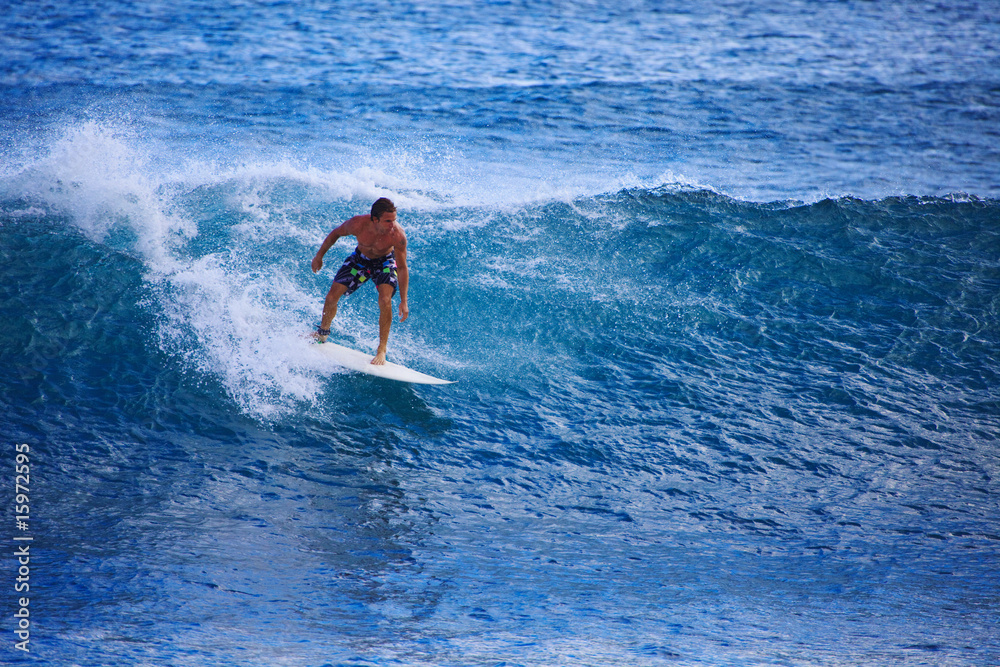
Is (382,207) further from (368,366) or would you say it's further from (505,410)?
(505,410)

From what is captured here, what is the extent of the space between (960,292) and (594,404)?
5.07m

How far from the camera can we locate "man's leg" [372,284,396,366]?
677cm

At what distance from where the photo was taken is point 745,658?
14.1 feet

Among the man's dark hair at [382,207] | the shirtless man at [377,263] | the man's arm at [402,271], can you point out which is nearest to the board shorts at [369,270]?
the shirtless man at [377,263]

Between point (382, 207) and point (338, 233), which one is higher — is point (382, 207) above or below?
above

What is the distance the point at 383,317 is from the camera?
688cm

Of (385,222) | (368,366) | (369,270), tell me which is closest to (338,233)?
(369,270)

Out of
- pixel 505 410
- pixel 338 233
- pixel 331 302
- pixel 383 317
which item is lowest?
pixel 505 410

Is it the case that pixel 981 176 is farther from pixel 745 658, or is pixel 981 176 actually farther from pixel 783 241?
pixel 745 658

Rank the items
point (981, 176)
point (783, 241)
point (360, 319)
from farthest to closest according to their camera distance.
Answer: point (981, 176) < point (783, 241) < point (360, 319)

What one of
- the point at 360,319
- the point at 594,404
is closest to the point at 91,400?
the point at 360,319

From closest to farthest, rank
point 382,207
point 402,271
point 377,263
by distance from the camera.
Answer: point 382,207 → point 402,271 → point 377,263

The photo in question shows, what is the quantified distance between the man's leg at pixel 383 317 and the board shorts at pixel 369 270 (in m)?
0.05

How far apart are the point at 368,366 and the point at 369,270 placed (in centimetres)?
88
